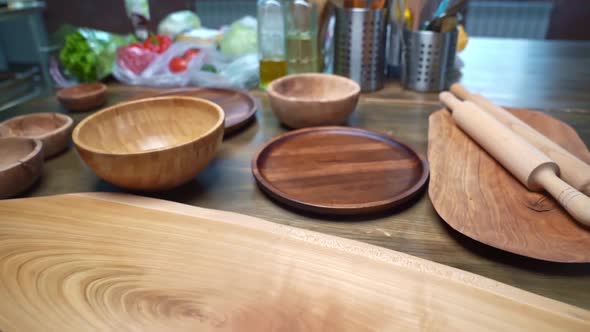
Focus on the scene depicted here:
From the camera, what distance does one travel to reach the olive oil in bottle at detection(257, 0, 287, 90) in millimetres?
962

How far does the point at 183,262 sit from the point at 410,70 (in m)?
0.80

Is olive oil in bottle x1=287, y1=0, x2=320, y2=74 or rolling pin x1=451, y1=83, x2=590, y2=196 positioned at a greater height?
olive oil in bottle x1=287, y1=0, x2=320, y2=74

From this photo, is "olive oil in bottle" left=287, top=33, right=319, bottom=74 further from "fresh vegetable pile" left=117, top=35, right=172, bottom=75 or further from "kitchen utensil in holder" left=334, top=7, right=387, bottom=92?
"fresh vegetable pile" left=117, top=35, right=172, bottom=75

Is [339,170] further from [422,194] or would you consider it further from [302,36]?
[302,36]

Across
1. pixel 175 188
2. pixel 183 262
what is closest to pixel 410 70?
pixel 175 188

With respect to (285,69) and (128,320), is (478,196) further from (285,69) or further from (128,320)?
(285,69)

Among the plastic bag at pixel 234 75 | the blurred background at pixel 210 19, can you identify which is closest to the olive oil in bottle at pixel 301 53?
the plastic bag at pixel 234 75

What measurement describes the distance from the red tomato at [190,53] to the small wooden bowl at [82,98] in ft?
0.83

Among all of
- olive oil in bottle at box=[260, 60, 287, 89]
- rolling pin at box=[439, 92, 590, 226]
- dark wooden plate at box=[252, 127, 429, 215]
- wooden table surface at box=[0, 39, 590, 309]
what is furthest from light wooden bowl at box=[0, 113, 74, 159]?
rolling pin at box=[439, 92, 590, 226]

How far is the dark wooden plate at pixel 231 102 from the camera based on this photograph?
0.75m

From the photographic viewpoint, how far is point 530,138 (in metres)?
0.58

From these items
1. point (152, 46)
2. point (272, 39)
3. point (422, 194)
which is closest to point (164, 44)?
point (152, 46)

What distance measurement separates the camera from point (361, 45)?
950mm

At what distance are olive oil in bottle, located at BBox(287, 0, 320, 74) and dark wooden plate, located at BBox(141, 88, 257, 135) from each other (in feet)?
0.62
